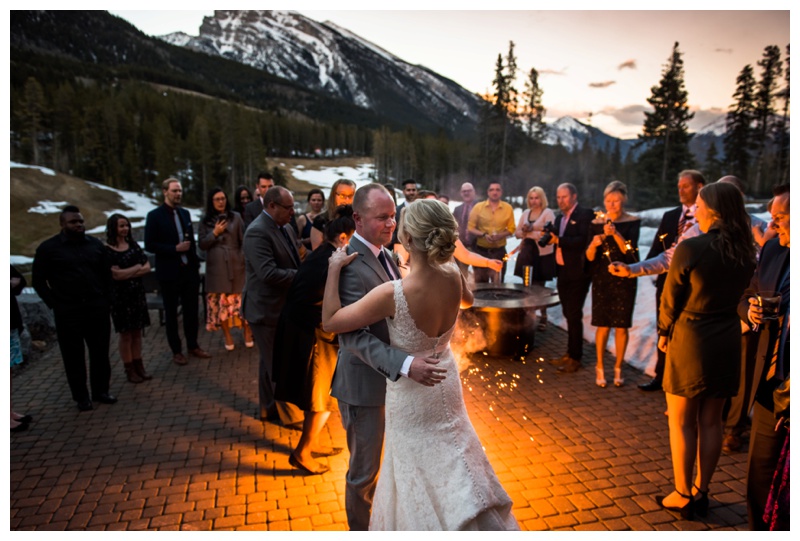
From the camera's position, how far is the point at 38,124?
2600 centimetres

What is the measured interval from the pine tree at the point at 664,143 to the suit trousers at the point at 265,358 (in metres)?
22.9

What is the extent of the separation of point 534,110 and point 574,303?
1311 inches

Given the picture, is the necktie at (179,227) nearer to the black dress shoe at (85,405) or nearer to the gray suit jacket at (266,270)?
the black dress shoe at (85,405)

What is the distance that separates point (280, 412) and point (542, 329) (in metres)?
4.94

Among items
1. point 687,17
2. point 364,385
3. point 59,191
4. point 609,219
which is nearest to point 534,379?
point 609,219

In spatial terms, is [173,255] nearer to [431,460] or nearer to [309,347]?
[309,347]

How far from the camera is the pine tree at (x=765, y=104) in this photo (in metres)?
8.95

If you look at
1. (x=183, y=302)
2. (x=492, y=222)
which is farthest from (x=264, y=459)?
(x=492, y=222)

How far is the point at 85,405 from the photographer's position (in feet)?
17.1

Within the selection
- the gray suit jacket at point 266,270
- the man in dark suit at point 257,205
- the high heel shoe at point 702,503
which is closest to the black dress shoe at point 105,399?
the gray suit jacket at point 266,270

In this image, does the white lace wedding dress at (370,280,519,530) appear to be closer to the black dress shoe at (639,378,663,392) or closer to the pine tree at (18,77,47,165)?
the black dress shoe at (639,378,663,392)

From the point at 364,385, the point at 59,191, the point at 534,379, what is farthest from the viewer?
the point at 59,191

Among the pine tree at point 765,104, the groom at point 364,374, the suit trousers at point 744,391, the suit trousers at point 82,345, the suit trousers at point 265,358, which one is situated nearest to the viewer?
the groom at point 364,374

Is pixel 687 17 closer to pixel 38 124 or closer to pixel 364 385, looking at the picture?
pixel 364 385
